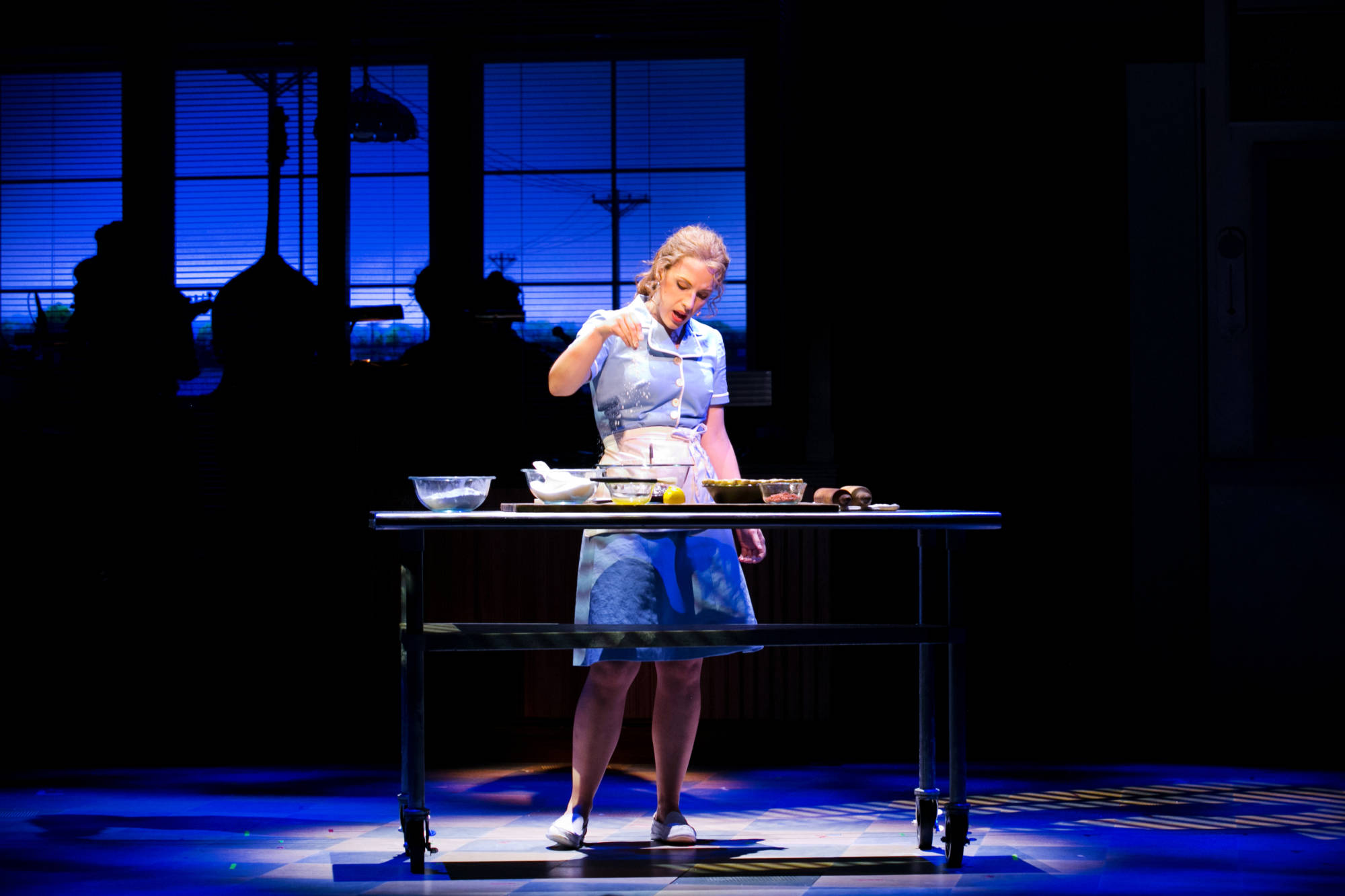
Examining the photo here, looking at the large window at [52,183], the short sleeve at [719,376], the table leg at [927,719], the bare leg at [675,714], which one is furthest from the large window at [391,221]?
the table leg at [927,719]

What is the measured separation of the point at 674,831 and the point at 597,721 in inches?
12.2

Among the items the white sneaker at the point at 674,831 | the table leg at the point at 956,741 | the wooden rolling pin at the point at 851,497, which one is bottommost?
the white sneaker at the point at 674,831

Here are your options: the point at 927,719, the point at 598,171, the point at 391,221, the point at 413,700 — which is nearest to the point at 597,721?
the point at 413,700

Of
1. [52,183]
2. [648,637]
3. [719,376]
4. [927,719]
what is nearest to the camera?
[648,637]

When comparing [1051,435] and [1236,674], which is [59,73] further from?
[1236,674]

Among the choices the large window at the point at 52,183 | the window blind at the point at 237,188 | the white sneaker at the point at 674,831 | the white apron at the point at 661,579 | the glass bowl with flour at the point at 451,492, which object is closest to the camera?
the glass bowl with flour at the point at 451,492

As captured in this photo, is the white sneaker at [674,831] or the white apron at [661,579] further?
the white sneaker at [674,831]

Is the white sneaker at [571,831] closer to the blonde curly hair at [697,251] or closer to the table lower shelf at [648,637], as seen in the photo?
the table lower shelf at [648,637]

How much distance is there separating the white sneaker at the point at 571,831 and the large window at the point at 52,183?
4552mm

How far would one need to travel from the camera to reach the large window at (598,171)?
19.8ft

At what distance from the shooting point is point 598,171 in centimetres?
629

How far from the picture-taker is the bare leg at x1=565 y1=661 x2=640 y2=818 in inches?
118

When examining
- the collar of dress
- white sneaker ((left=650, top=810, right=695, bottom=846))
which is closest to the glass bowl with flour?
the collar of dress

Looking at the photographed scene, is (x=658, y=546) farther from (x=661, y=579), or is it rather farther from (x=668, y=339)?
(x=668, y=339)
